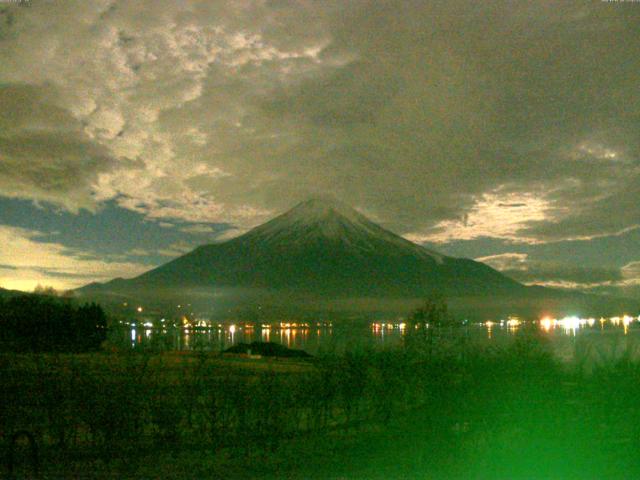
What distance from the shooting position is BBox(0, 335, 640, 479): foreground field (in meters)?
10.8

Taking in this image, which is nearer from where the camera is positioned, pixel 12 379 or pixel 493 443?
pixel 493 443

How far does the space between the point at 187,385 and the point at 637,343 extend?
8.61 m

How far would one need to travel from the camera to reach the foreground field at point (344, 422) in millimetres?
10805

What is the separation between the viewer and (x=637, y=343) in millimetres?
14602

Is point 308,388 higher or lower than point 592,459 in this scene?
higher

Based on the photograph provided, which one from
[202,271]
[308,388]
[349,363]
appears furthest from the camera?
[202,271]

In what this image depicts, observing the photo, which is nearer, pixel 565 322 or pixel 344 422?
pixel 344 422

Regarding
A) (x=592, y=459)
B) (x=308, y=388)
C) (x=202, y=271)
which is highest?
(x=202, y=271)

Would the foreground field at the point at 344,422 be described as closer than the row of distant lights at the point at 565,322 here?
Yes

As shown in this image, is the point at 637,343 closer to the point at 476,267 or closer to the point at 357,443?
the point at 357,443

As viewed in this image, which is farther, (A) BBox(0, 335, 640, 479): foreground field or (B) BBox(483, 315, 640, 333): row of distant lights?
(B) BBox(483, 315, 640, 333): row of distant lights

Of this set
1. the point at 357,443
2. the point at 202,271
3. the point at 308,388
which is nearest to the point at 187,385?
the point at 308,388

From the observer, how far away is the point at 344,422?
14.6 metres

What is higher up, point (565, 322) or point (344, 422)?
point (565, 322)
